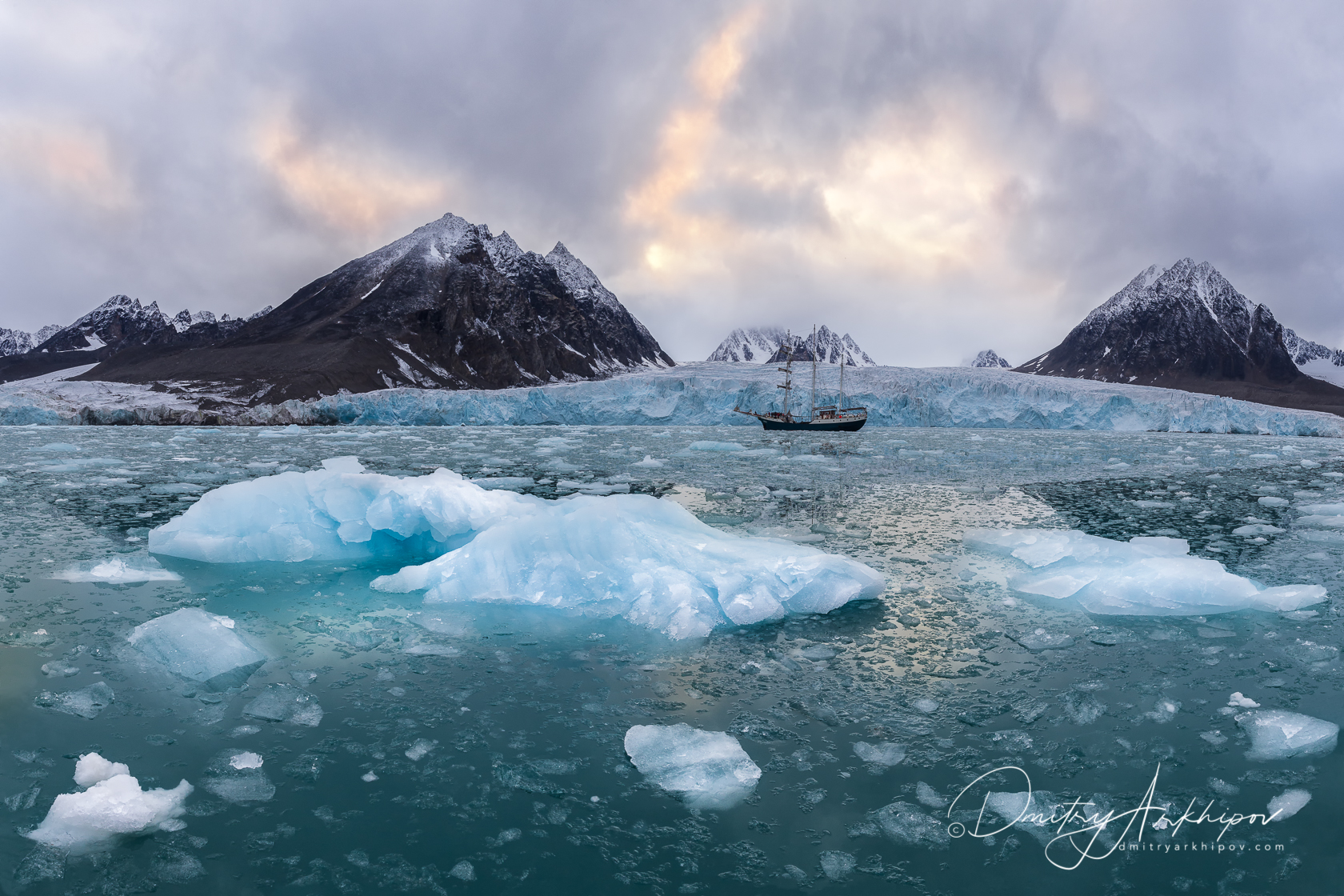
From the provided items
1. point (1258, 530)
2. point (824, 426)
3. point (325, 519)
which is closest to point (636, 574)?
point (325, 519)

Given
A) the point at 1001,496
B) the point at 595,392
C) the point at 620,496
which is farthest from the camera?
the point at 595,392

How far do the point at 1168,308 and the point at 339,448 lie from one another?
215 meters

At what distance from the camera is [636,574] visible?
21.2 ft

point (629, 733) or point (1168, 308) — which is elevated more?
point (1168, 308)

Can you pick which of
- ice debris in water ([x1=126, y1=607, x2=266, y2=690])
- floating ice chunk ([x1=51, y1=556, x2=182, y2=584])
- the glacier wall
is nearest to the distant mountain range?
the glacier wall

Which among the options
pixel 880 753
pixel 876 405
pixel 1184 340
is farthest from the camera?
pixel 1184 340

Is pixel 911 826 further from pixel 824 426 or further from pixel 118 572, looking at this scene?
pixel 824 426

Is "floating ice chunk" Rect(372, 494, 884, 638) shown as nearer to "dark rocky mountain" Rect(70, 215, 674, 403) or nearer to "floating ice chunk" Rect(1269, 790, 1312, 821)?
"floating ice chunk" Rect(1269, 790, 1312, 821)

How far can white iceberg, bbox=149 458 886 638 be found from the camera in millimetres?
6262

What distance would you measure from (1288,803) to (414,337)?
14295cm

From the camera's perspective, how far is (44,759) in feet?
12.0

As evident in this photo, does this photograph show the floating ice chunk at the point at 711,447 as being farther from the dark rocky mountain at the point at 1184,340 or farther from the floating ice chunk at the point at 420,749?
the dark rocky mountain at the point at 1184,340

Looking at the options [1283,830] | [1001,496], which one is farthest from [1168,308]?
[1283,830]

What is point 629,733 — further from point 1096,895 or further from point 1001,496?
point 1001,496
